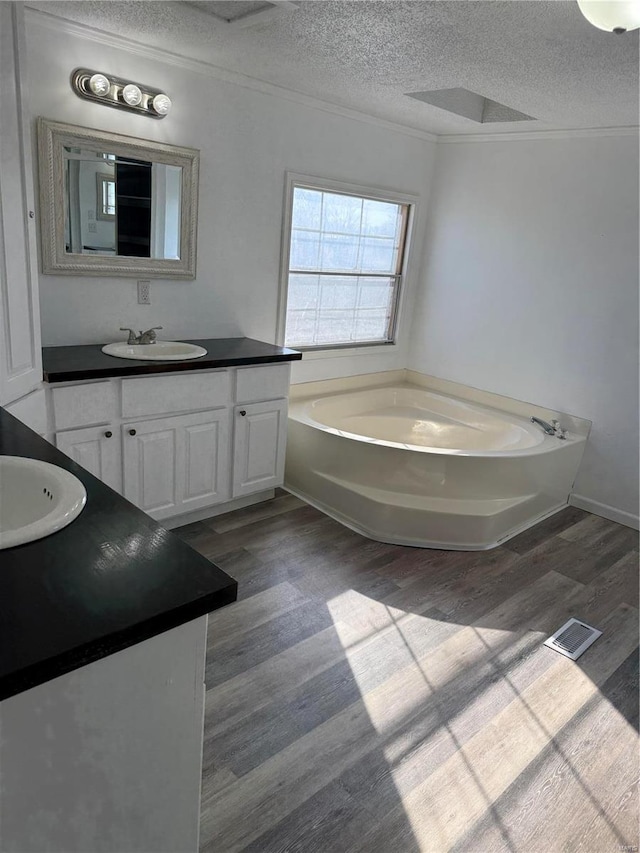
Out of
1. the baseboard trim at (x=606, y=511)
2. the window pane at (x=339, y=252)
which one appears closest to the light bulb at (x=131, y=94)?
the window pane at (x=339, y=252)

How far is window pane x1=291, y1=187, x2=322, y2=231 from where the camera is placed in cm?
374

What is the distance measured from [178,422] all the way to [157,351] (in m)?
0.43

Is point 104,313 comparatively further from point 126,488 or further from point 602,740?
point 602,740

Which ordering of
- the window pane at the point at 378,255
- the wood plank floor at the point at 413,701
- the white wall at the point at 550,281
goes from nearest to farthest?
the wood plank floor at the point at 413,701 < the white wall at the point at 550,281 < the window pane at the point at 378,255

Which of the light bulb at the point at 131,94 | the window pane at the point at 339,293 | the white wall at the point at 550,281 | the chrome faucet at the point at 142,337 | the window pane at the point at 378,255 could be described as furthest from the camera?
the window pane at the point at 378,255

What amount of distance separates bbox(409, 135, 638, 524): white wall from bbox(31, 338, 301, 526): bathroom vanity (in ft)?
5.45

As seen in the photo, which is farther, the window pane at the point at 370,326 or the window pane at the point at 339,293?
the window pane at the point at 370,326

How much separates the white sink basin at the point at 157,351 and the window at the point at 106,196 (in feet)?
2.08

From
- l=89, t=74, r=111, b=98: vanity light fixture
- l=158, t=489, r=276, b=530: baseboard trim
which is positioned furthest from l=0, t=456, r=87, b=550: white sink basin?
l=89, t=74, r=111, b=98: vanity light fixture

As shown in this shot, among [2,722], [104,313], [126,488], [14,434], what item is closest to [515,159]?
[104,313]

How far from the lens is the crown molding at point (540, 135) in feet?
11.2

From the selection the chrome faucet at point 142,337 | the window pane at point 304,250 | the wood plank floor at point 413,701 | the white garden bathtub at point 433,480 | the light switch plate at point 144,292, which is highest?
the window pane at point 304,250

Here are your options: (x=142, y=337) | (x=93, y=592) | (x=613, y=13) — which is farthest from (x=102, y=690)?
(x=142, y=337)

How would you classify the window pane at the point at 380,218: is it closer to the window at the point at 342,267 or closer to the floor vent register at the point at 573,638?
the window at the point at 342,267
